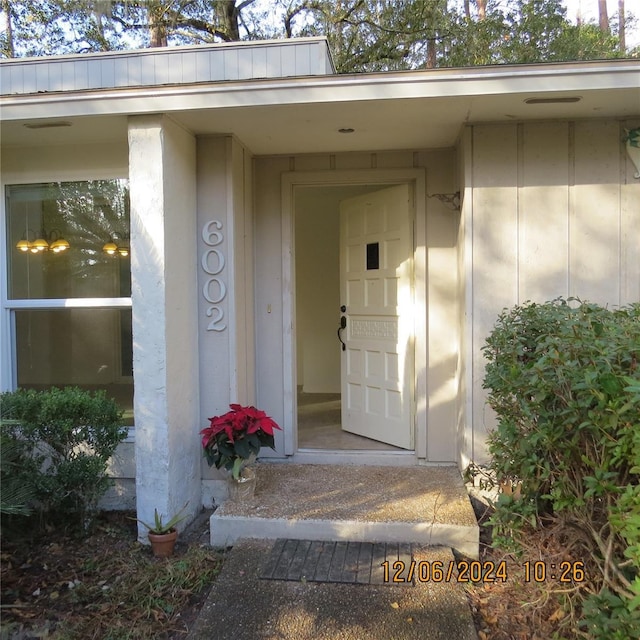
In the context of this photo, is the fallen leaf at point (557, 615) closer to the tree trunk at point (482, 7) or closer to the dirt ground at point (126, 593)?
the dirt ground at point (126, 593)

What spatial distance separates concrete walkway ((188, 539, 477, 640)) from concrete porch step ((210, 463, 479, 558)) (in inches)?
11.6

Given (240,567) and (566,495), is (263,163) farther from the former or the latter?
(566,495)

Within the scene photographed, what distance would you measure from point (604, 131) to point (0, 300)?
441cm

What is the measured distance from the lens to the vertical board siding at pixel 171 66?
15.1ft

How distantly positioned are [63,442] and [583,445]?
2.91m

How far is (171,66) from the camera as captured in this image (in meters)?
4.70

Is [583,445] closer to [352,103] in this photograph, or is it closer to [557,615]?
[557,615]

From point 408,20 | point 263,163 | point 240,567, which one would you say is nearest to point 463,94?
point 263,163

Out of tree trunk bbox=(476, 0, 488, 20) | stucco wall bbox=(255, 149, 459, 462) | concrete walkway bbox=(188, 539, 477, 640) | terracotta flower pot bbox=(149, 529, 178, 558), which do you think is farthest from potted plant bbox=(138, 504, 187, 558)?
tree trunk bbox=(476, 0, 488, 20)

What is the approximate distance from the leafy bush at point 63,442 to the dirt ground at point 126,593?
0.27 metres

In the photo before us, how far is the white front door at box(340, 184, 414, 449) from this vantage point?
13.5 feet

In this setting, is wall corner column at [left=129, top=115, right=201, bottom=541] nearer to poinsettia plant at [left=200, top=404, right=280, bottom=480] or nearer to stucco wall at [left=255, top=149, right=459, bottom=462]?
poinsettia plant at [left=200, top=404, right=280, bottom=480]

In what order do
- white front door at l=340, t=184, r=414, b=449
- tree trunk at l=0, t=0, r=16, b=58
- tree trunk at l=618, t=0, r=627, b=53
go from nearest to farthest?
1. white front door at l=340, t=184, r=414, b=449
2. tree trunk at l=0, t=0, r=16, b=58
3. tree trunk at l=618, t=0, r=627, b=53
